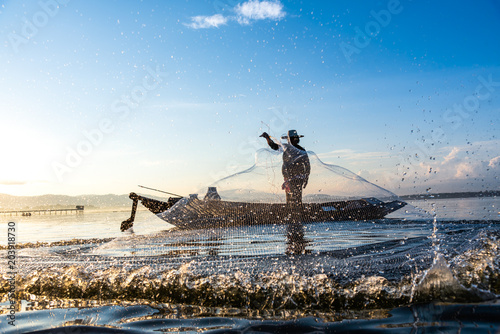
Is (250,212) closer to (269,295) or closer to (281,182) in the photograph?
(281,182)

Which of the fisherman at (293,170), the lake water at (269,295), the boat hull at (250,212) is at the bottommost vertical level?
the lake water at (269,295)

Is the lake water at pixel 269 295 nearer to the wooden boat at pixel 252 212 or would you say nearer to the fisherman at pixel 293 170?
the wooden boat at pixel 252 212

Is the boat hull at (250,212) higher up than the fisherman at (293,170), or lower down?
lower down

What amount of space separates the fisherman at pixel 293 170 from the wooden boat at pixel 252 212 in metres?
0.40

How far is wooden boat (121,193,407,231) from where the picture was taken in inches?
419

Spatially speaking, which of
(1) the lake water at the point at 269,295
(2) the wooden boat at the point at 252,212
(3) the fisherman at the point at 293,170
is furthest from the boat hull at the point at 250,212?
(1) the lake water at the point at 269,295

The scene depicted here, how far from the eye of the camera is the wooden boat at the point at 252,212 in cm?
1065

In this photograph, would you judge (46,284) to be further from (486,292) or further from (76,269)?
(486,292)

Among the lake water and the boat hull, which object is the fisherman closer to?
the boat hull

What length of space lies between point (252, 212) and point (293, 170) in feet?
5.77

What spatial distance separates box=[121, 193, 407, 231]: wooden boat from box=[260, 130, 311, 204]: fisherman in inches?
15.7

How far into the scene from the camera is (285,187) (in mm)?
11375

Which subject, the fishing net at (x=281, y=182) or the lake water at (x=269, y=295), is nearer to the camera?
the lake water at (x=269, y=295)

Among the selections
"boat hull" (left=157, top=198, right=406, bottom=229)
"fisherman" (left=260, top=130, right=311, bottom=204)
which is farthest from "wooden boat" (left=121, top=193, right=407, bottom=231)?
"fisherman" (left=260, top=130, right=311, bottom=204)
